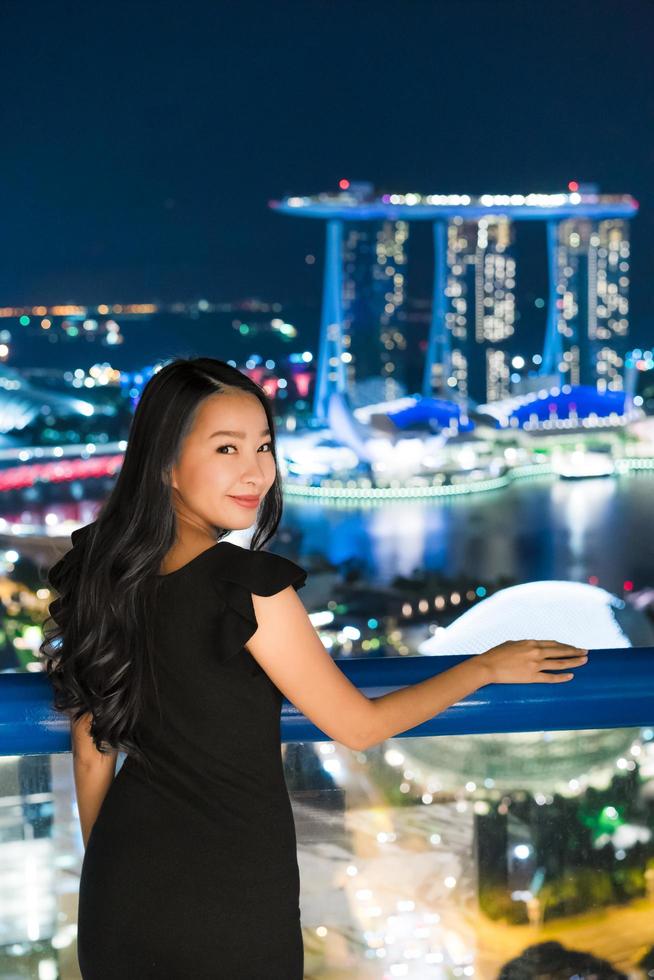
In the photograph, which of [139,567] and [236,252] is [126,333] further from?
[139,567]

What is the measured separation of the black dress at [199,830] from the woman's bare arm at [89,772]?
0.05 meters

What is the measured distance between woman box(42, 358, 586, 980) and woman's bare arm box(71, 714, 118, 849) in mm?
24

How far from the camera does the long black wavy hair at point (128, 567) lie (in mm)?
378

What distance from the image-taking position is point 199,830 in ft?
1.22

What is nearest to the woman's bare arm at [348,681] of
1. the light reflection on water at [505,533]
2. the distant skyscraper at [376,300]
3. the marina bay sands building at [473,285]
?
the light reflection on water at [505,533]

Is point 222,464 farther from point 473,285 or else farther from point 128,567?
point 473,285

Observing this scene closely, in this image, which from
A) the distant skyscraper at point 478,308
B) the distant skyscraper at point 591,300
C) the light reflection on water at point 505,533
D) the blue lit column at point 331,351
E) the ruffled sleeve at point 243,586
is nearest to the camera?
the ruffled sleeve at point 243,586

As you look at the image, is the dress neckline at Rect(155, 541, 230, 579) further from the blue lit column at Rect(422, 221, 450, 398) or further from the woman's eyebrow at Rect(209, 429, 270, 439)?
the blue lit column at Rect(422, 221, 450, 398)

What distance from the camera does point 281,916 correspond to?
377 millimetres

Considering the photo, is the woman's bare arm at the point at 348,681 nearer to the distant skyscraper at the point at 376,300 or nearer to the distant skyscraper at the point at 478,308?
the distant skyscraper at the point at 376,300

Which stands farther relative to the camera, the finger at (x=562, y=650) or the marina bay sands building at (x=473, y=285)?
the marina bay sands building at (x=473, y=285)

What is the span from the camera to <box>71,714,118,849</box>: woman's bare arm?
1.40ft

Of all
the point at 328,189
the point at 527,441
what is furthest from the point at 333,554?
the point at 328,189

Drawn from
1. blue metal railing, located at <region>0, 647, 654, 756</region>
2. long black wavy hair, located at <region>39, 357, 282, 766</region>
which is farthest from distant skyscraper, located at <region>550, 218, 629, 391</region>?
long black wavy hair, located at <region>39, 357, 282, 766</region>
